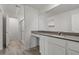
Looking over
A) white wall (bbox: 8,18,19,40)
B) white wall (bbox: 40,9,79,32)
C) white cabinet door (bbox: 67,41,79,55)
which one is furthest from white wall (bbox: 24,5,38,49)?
white cabinet door (bbox: 67,41,79,55)

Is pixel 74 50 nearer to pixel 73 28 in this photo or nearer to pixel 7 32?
pixel 73 28

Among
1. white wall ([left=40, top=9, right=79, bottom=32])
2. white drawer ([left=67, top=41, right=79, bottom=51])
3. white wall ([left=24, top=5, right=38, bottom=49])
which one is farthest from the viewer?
white wall ([left=24, top=5, right=38, bottom=49])

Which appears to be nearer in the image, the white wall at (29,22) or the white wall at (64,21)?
the white wall at (64,21)

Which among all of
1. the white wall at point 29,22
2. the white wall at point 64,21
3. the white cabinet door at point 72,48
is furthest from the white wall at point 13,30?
the white cabinet door at point 72,48

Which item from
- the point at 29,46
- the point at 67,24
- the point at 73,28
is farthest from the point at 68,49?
the point at 29,46

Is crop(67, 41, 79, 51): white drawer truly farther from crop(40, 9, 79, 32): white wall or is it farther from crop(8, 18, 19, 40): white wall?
crop(8, 18, 19, 40): white wall

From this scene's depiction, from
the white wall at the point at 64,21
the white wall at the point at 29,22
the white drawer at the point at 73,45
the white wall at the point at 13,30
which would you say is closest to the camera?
the white drawer at the point at 73,45

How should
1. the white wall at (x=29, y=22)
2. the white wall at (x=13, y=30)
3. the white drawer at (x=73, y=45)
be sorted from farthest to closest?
the white wall at (x=29, y=22), the white wall at (x=13, y=30), the white drawer at (x=73, y=45)

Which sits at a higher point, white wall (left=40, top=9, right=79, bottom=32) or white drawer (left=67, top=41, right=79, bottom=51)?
white wall (left=40, top=9, right=79, bottom=32)

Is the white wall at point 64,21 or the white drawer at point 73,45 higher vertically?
the white wall at point 64,21

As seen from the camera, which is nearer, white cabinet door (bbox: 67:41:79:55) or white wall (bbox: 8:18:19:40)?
white cabinet door (bbox: 67:41:79:55)

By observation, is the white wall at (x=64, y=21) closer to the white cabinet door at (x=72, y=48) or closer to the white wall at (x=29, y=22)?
the white cabinet door at (x=72, y=48)
